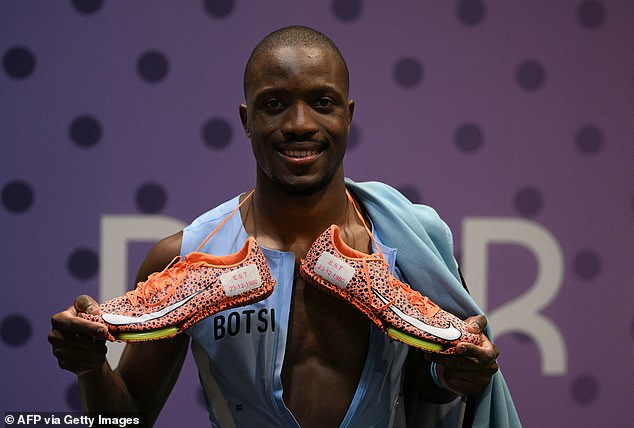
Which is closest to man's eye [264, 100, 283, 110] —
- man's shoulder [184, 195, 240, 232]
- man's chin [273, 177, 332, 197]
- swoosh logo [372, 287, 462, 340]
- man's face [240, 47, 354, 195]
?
man's face [240, 47, 354, 195]

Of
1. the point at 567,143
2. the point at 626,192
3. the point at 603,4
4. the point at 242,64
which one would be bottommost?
the point at 626,192

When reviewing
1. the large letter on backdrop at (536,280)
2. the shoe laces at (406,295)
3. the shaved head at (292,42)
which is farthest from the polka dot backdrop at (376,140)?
the shoe laces at (406,295)

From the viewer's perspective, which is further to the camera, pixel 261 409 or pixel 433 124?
pixel 433 124

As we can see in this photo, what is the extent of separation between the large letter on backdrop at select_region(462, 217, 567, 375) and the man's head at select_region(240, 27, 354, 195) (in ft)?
2.37

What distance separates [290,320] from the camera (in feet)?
3.80

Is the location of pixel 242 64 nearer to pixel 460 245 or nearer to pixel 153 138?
pixel 153 138

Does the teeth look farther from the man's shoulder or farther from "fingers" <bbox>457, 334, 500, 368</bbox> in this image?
"fingers" <bbox>457, 334, 500, 368</bbox>

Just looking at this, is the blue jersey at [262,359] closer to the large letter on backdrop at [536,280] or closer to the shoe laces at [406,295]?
the shoe laces at [406,295]

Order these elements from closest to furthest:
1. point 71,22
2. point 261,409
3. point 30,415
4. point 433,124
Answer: point 261,409
point 30,415
point 71,22
point 433,124

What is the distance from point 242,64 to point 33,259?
641 mm

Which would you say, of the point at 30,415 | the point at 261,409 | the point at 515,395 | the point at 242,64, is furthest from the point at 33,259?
the point at 515,395

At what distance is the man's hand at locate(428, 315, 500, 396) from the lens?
100 cm

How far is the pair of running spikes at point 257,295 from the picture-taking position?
3.28ft

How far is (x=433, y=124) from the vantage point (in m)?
1.72
